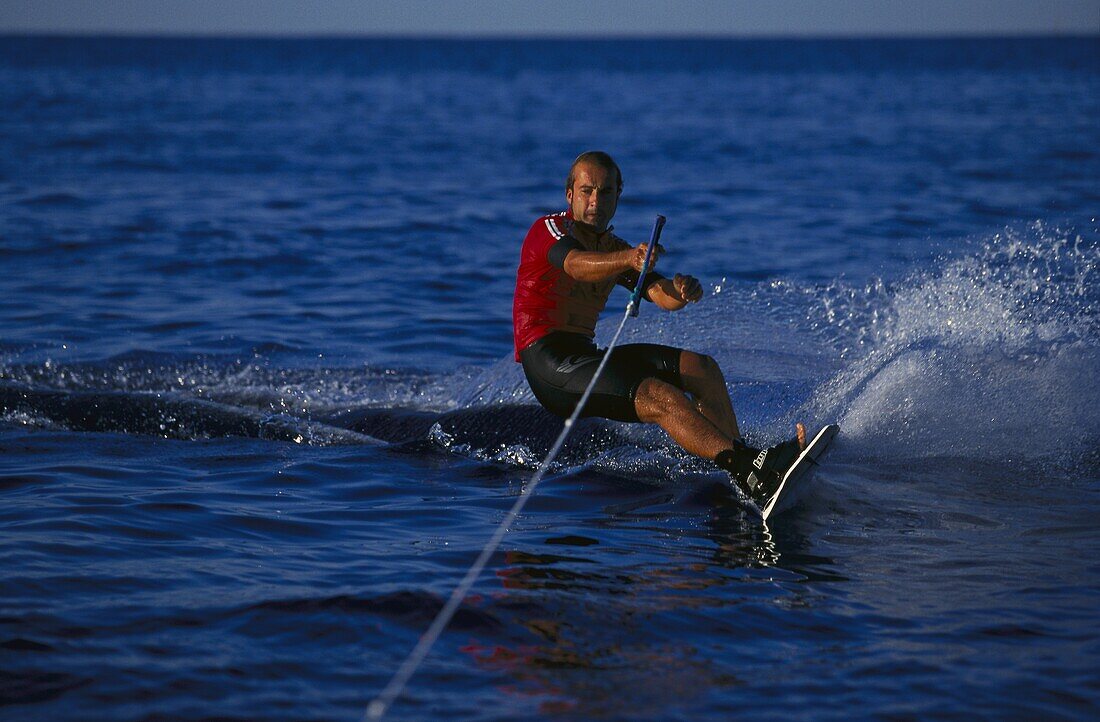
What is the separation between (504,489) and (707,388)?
1322 mm

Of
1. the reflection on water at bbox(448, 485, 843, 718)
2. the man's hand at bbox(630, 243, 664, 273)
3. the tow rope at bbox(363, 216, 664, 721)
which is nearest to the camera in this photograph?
the tow rope at bbox(363, 216, 664, 721)

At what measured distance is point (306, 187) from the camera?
75.0 ft

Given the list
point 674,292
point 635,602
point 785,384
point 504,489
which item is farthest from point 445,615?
point 785,384

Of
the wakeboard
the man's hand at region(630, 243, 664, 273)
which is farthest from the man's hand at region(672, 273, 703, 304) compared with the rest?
the wakeboard

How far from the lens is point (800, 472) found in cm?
643

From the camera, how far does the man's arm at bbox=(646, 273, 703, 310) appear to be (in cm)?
612

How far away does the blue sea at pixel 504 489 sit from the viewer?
187 inches

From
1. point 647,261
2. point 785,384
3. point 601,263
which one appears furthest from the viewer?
point 785,384

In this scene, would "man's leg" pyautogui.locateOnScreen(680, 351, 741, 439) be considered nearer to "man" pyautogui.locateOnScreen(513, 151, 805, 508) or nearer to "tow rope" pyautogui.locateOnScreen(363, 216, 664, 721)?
"man" pyautogui.locateOnScreen(513, 151, 805, 508)

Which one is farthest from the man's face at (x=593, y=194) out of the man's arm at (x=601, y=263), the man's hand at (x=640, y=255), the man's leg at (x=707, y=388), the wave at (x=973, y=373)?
the wave at (x=973, y=373)

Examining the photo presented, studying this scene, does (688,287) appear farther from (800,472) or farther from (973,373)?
(973,373)

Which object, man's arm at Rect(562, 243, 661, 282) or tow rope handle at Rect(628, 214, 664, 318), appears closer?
tow rope handle at Rect(628, 214, 664, 318)

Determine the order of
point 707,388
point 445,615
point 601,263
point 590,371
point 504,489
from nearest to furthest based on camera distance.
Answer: point 445,615
point 601,263
point 590,371
point 707,388
point 504,489

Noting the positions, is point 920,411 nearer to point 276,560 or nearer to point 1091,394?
point 1091,394
